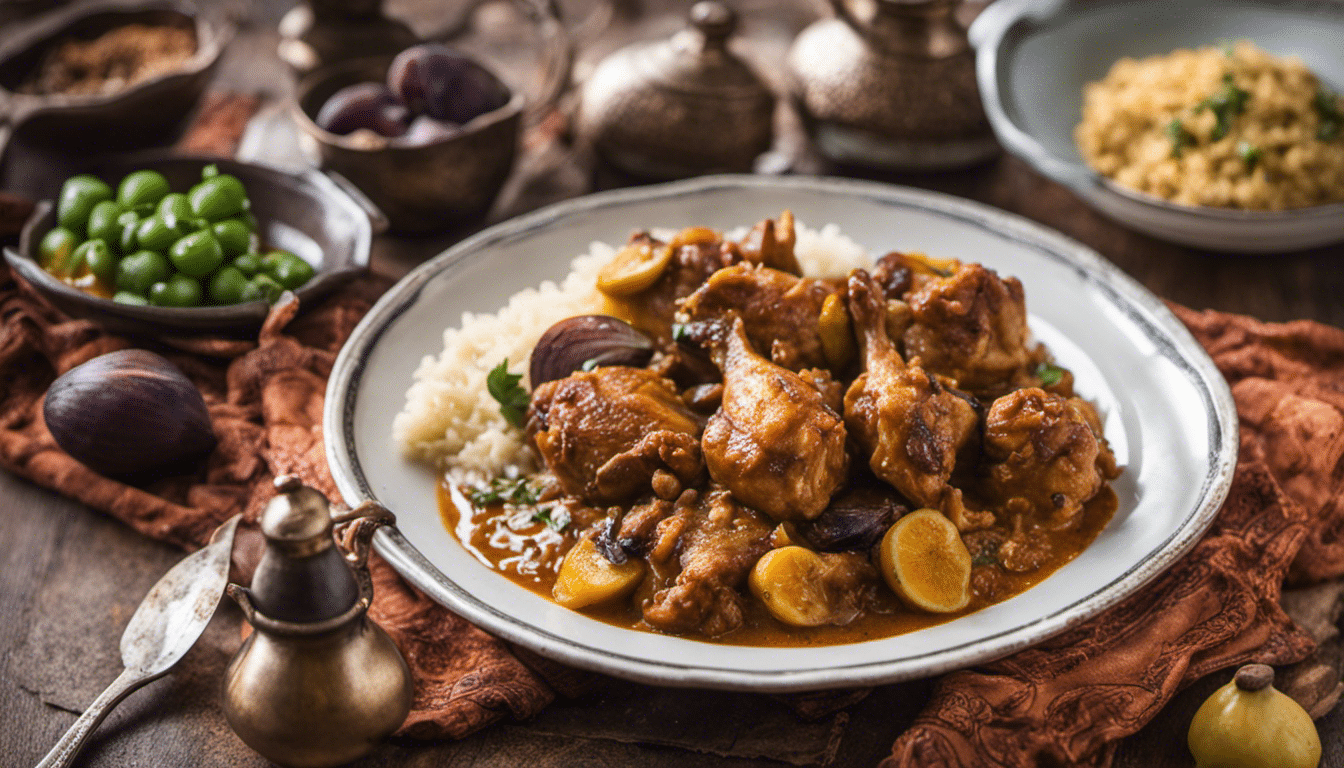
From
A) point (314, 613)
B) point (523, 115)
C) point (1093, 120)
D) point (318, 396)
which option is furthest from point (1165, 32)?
point (314, 613)

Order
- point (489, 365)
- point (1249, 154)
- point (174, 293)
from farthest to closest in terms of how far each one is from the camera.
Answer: point (1249, 154)
point (174, 293)
point (489, 365)

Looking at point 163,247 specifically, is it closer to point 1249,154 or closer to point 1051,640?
point 1051,640

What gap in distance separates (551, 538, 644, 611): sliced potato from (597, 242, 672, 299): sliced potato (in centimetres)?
106

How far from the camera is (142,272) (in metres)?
3.96

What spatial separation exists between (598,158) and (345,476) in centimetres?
305

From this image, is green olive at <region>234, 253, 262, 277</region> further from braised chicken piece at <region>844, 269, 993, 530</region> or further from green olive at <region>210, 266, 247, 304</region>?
braised chicken piece at <region>844, 269, 993, 530</region>

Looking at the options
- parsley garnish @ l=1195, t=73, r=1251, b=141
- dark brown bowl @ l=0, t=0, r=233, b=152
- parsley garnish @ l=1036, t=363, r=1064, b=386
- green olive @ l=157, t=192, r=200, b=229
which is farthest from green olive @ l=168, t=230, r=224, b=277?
parsley garnish @ l=1195, t=73, r=1251, b=141

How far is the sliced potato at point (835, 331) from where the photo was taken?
10.9ft

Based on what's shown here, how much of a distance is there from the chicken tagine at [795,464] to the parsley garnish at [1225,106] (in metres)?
1.85

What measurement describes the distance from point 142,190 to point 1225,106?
4.67 metres

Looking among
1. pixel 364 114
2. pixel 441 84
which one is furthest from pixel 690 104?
pixel 364 114

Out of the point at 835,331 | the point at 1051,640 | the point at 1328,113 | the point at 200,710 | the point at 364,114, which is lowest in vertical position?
the point at 200,710

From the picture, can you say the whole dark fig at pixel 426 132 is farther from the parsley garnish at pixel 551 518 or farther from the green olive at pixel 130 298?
the parsley garnish at pixel 551 518

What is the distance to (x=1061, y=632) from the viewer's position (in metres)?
2.61
